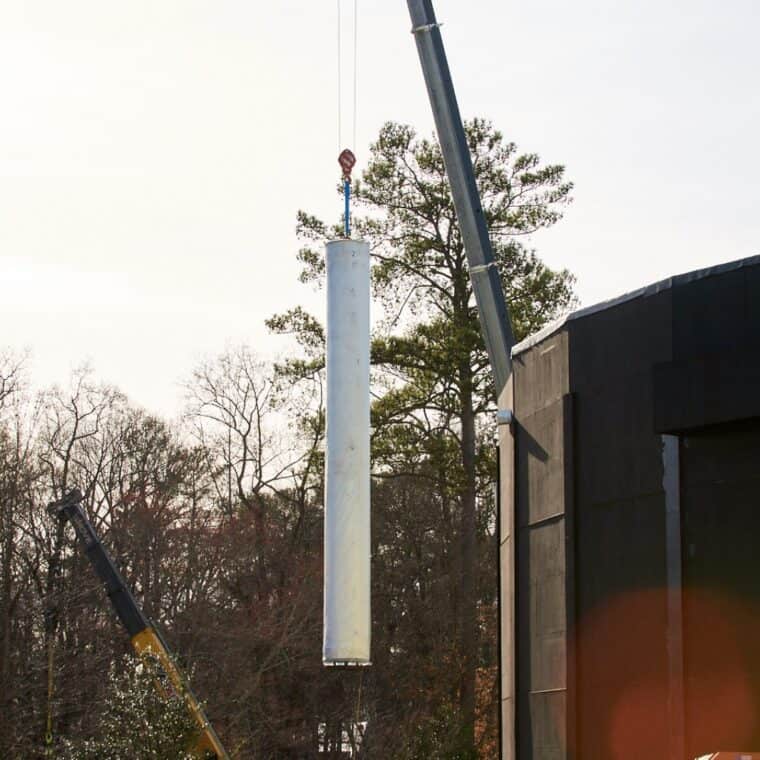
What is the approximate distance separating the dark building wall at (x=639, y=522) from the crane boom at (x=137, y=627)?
18.6 meters

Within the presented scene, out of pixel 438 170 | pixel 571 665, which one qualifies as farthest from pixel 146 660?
pixel 571 665

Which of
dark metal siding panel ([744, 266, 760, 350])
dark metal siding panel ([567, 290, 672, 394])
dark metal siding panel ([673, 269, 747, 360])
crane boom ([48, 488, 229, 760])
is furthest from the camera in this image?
crane boom ([48, 488, 229, 760])

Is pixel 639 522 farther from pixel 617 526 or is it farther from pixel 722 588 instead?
pixel 722 588

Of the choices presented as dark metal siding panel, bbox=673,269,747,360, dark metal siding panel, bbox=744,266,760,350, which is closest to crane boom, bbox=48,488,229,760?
dark metal siding panel, bbox=673,269,747,360

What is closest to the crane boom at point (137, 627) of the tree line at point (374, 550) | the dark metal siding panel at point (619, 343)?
the tree line at point (374, 550)

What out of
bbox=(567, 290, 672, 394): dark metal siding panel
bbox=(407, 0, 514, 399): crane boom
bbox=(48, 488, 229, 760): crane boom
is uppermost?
bbox=(407, 0, 514, 399): crane boom

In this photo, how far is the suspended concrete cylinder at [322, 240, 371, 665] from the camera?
553 inches

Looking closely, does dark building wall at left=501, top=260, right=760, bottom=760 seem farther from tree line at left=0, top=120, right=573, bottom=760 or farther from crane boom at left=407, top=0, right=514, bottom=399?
tree line at left=0, top=120, right=573, bottom=760

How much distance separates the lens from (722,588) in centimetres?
1360

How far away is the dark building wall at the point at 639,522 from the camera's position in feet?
44.5

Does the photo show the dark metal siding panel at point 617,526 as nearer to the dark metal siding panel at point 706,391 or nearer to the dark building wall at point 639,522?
the dark building wall at point 639,522

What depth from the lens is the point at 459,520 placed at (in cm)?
4531

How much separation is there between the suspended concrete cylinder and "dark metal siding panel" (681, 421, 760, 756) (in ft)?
10.6

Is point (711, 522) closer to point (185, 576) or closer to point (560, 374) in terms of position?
point (560, 374)
